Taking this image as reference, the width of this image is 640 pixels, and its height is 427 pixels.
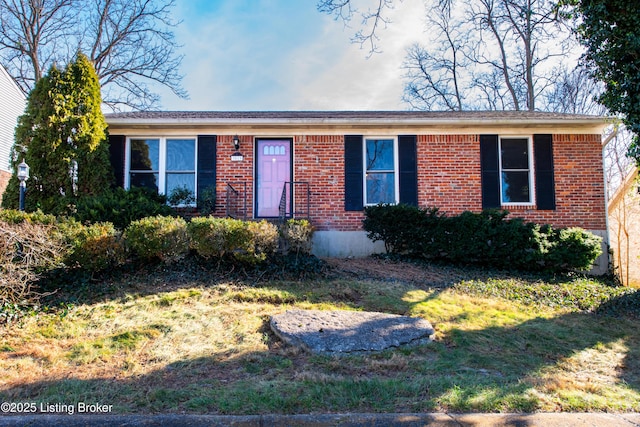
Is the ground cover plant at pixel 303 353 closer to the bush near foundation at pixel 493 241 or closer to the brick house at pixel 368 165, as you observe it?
the bush near foundation at pixel 493 241

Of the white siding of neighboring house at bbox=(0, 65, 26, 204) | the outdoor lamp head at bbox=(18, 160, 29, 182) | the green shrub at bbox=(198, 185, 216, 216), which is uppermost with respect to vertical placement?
the white siding of neighboring house at bbox=(0, 65, 26, 204)

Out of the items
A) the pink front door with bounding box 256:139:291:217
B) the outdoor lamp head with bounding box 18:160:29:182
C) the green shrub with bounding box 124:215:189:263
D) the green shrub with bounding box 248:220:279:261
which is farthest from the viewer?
the pink front door with bounding box 256:139:291:217

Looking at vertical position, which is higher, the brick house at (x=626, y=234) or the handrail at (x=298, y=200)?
the handrail at (x=298, y=200)

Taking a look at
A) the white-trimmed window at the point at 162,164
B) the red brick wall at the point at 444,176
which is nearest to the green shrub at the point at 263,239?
the red brick wall at the point at 444,176

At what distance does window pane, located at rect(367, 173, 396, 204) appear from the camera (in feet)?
31.5

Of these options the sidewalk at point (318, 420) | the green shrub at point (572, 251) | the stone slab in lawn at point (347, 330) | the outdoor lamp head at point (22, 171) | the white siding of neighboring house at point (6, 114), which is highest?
the white siding of neighboring house at point (6, 114)

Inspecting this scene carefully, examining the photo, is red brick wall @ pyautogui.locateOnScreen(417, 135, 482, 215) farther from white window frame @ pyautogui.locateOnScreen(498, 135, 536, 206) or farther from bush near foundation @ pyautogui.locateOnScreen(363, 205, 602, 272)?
bush near foundation @ pyautogui.locateOnScreen(363, 205, 602, 272)

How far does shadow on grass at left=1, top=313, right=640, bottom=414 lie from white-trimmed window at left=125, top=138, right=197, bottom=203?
20.2ft

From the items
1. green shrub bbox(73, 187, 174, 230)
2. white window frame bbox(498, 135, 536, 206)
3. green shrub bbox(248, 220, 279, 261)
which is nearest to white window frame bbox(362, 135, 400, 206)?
white window frame bbox(498, 135, 536, 206)

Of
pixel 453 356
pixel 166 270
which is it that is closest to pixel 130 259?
pixel 166 270

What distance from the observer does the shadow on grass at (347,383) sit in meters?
2.92

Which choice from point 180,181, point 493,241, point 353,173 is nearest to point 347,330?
point 493,241

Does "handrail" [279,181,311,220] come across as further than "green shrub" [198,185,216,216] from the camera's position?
Yes

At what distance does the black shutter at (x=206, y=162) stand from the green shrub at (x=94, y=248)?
3.57m
